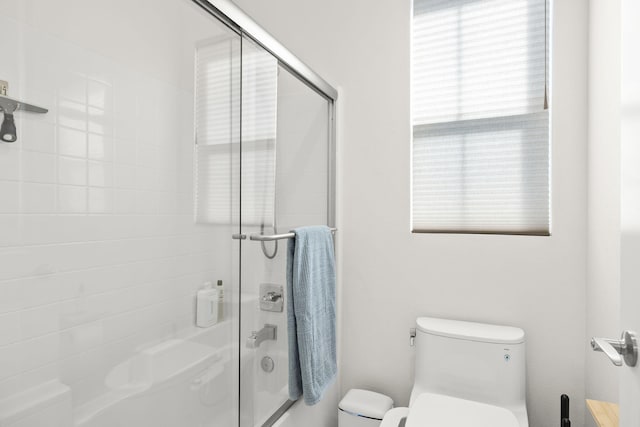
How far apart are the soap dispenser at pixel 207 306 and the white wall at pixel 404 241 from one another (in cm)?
88

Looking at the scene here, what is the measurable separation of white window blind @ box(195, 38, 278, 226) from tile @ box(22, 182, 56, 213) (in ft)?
1.10

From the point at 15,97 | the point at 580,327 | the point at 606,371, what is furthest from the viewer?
the point at 580,327

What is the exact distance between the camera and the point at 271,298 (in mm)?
1298

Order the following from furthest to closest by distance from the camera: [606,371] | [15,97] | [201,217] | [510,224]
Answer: [510,224], [606,371], [201,217], [15,97]

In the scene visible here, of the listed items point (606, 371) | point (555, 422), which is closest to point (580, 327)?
point (606, 371)

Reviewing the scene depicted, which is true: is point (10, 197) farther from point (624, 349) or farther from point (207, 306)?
point (624, 349)

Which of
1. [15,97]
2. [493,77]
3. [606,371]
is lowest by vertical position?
[606,371]

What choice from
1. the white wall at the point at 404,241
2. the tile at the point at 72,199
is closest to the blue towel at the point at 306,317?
the white wall at the point at 404,241

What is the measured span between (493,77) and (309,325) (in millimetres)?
1310

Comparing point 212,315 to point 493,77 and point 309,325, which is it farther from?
point 493,77

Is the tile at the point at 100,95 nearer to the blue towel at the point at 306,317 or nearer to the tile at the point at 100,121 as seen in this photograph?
the tile at the point at 100,121

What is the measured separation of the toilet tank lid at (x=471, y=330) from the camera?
141 centimetres

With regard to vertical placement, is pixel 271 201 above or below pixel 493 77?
below

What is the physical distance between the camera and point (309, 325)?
1302 mm
